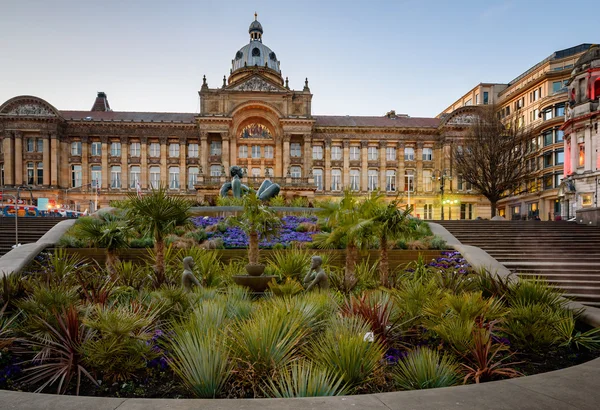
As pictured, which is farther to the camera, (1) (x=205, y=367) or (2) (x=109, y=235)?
(2) (x=109, y=235)

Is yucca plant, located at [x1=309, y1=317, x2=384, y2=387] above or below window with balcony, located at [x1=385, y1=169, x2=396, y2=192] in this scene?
below

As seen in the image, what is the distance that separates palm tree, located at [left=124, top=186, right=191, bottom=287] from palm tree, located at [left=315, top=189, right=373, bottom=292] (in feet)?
13.2

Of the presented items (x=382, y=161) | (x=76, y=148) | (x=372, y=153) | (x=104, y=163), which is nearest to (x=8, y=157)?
(x=76, y=148)

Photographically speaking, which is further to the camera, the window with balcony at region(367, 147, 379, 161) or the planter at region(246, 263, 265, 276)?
the window with balcony at region(367, 147, 379, 161)

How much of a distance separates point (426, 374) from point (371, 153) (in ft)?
207

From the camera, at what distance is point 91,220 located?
11.5m

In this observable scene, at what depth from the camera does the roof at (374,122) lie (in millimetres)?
66125

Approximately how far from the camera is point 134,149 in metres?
64.1

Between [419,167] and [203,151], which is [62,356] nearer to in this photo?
[203,151]

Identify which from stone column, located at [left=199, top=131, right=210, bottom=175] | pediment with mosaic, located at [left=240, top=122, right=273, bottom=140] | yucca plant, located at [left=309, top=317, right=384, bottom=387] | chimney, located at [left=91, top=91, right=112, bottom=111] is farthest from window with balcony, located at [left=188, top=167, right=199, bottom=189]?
yucca plant, located at [left=309, top=317, right=384, bottom=387]

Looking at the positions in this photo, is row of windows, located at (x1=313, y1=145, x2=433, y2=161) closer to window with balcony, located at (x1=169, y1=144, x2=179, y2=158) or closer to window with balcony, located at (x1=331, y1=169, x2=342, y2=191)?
window with balcony, located at (x1=331, y1=169, x2=342, y2=191)

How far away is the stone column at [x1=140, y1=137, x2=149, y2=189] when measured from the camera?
208 ft

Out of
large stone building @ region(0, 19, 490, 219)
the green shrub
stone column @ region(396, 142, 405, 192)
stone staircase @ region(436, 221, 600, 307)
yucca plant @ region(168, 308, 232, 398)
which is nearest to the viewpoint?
yucca plant @ region(168, 308, 232, 398)

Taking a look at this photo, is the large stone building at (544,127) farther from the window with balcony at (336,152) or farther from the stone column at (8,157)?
the stone column at (8,157)
